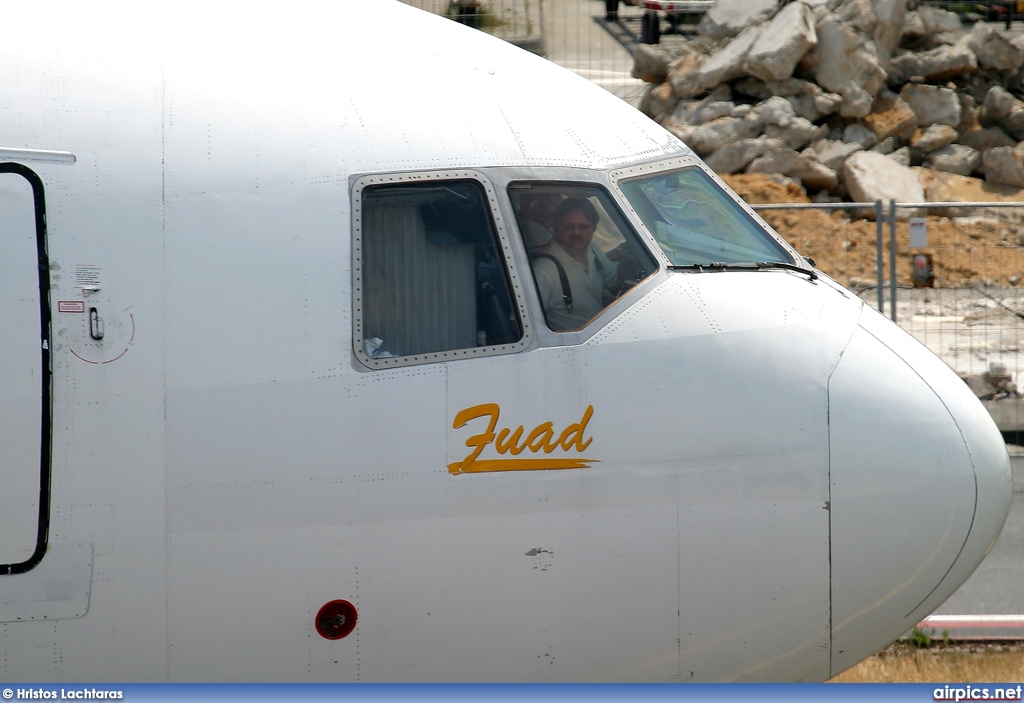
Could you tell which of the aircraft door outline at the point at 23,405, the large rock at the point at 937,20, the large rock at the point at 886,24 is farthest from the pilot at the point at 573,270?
the large rock at the point at 937,20

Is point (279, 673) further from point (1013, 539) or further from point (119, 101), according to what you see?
point (1013, 539)

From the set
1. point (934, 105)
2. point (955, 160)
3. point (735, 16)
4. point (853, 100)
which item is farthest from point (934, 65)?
point (735, 16)

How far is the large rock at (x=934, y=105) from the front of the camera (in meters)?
18.9

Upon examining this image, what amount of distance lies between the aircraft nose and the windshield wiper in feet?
1.31

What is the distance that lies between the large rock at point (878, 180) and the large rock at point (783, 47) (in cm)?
198

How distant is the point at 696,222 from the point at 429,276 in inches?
45.6

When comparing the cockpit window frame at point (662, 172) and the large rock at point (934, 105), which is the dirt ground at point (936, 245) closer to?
the large rock at point (934, 105)

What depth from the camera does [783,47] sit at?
17.8 metres

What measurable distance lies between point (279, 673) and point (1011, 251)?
1188cm

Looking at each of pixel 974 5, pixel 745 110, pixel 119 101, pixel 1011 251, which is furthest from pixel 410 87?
pixel 974 5

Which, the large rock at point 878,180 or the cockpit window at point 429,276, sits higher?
the large rock at point 878,180

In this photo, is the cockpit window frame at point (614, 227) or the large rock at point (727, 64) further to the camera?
the large rock at point (727, 64)

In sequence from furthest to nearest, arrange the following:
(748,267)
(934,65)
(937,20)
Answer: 1. (937,20)
2. (934,65)
3. (748,267)

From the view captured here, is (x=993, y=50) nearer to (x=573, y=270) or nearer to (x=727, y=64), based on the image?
(x=727, y=64)
